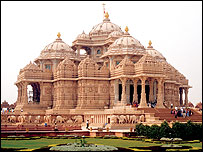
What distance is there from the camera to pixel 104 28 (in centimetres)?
7719

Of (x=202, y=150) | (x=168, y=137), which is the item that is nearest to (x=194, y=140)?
(x=168, y=137)

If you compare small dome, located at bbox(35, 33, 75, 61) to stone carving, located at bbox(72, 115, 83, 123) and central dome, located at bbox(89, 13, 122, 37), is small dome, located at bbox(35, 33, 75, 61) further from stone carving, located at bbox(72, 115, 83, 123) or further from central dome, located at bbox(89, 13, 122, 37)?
stone carving, located at bbox(72, 115, 83, 123)

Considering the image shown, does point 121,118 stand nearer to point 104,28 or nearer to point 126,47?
point 126,47

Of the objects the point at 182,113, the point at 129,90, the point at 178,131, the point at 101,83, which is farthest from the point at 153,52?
the point at 178,131

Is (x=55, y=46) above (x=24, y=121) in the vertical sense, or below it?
above

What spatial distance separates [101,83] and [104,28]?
17.5m

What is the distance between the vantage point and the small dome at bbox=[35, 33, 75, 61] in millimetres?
71812

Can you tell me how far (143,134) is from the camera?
121 ft

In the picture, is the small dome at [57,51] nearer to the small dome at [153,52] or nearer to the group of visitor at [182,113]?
the small dome at [153,52]

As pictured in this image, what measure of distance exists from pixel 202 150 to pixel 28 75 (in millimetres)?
44181

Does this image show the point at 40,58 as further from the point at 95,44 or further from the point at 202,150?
the point at 202,150

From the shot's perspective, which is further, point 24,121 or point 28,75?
point 28,75

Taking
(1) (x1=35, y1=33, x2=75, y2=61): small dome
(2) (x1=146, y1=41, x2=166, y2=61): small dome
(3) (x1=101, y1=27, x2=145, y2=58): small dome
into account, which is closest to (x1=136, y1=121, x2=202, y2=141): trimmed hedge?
(3) (x1=101, y1=27, x2=145, y2=58): small dome

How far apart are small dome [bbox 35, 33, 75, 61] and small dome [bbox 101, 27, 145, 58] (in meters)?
9.73
